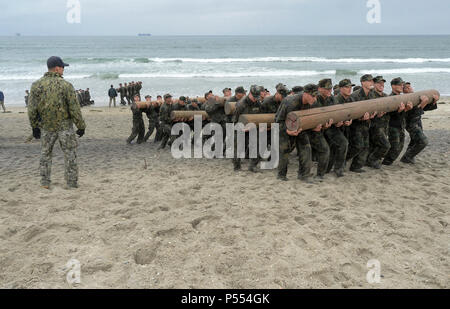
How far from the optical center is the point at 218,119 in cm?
883

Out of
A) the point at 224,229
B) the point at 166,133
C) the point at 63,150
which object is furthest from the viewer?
the point at 166,133

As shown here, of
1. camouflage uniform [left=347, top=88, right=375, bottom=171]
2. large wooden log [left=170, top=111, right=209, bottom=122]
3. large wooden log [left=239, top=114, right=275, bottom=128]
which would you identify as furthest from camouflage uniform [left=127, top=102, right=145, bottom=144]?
camouflage uniform [left=347, top=88, right=375, bottom=171]

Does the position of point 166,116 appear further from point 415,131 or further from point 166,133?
point 415,131

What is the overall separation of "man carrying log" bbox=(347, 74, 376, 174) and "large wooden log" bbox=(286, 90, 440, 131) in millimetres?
397

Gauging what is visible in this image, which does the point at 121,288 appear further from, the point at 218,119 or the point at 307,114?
the point at 218,119

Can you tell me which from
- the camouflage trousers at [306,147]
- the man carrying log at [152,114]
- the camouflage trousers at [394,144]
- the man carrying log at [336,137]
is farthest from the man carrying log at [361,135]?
the man carrying log at [152,114]

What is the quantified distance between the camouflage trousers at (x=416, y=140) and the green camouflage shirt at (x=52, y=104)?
6.62 m

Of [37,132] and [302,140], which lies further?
[302,140]

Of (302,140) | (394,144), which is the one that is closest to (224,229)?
(302,140)

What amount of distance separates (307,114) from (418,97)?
3053 mm

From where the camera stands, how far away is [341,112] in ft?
19.7

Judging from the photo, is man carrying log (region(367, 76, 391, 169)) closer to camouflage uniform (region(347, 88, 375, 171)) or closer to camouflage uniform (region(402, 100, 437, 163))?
camouflage uniform (region(347, 88, 375, 171))

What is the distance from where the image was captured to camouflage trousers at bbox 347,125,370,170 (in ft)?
22.5

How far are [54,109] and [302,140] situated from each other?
4206 mm
